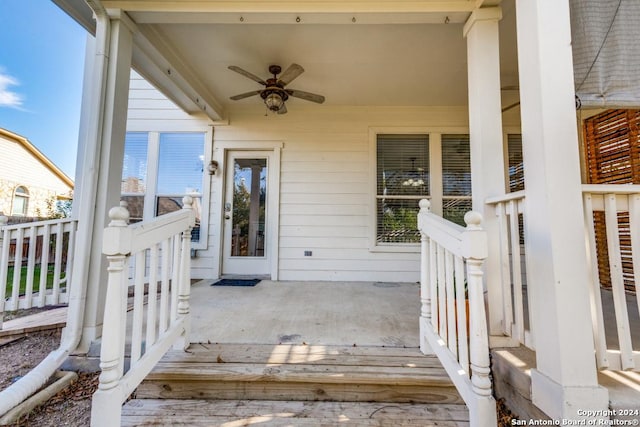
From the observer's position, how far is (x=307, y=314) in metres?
2.43

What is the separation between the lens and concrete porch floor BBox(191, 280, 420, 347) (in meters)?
1.89

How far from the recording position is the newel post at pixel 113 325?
43.1 inches

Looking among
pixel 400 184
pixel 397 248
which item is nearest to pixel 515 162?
pixel 400 184

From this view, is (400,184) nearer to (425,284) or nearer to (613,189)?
(425,284)

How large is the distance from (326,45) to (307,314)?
259cm

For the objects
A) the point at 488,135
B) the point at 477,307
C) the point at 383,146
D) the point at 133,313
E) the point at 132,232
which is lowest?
the point at 133,313

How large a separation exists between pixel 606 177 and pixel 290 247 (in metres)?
4.03

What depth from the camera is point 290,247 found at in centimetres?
395

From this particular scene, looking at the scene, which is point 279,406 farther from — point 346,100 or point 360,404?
point 346,100

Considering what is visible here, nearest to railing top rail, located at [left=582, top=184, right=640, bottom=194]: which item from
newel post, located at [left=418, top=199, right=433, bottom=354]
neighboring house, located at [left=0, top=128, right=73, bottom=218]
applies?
newel post, located at [left=418, top=199, right=433, bottom=354]

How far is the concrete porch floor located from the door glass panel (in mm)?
695

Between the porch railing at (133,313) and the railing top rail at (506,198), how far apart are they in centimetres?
183

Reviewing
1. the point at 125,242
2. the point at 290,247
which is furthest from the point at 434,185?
the point at 125,242

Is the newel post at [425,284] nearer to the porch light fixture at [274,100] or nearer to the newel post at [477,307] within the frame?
the newel post at [477,307]
